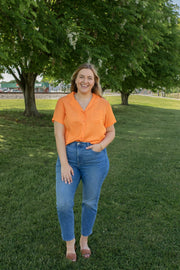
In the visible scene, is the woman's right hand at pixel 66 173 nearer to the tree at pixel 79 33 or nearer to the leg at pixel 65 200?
the leg at pixel 65 200

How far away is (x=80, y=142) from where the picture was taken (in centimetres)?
240

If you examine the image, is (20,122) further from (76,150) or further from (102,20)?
(76,150)

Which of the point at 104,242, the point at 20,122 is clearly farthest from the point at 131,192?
the point at 20,122

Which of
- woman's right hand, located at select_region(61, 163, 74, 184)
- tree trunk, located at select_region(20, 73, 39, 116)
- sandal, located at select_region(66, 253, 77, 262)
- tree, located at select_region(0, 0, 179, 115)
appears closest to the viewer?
woman's right hand, located at select_region(61, 163, 74, 184)

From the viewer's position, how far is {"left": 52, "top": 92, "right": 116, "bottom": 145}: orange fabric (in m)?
2.39

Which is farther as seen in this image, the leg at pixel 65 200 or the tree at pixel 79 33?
the tree at pixel 79 33

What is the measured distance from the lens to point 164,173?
5812 mm

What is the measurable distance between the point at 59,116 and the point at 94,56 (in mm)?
6396

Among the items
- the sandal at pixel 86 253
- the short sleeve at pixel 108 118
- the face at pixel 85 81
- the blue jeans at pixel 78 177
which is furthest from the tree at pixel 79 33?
the sandal at pixel 86 253

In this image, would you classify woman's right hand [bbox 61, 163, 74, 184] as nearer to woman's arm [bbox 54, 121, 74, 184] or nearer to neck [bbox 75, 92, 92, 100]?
woman's arm [bbox 54, 121, 74, 184]

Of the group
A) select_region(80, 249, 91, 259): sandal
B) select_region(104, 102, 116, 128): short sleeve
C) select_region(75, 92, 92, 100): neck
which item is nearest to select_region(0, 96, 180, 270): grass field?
select_region(80, 249, 91, 259): sandal

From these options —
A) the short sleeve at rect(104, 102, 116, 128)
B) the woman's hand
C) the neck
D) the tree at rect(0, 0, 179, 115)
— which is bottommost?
the woman's hand

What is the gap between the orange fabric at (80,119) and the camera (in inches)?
94.1

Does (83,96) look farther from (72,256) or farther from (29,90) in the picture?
(29,90)
